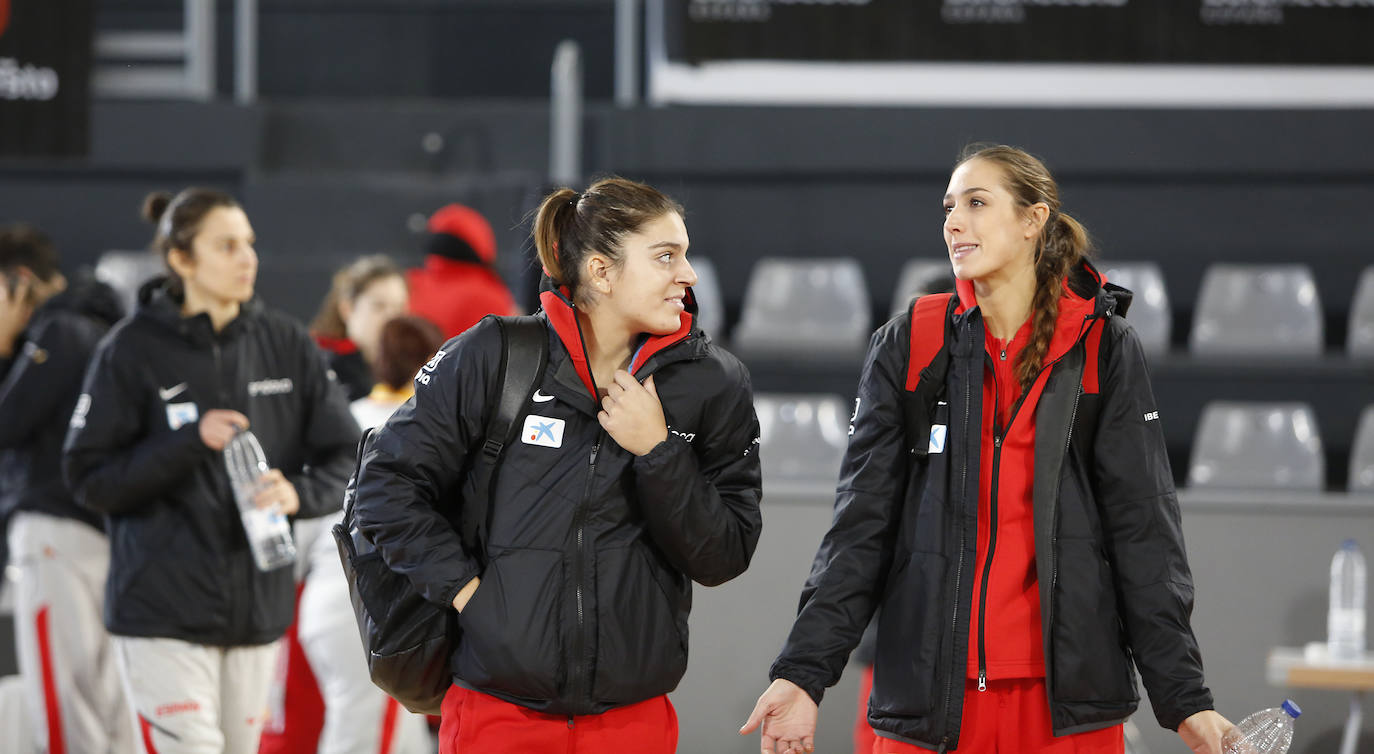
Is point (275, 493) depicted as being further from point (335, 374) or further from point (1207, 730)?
point (1207, 730)

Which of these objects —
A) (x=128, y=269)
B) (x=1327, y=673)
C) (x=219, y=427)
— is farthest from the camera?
(x=128, y=269)

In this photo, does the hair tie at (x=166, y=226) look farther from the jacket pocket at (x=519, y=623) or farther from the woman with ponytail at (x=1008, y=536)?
the woman with ponytail at (x=1008, y=536)

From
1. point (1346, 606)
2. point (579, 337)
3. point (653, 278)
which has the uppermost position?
point (653, 278)

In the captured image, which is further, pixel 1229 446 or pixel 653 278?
pixel 1229 446

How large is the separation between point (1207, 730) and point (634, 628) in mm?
994

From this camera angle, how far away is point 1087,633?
8.53 feet

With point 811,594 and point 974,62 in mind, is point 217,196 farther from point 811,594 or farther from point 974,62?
point 974,62

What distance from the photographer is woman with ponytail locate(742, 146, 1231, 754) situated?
2594 mm

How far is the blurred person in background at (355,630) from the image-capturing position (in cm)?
480

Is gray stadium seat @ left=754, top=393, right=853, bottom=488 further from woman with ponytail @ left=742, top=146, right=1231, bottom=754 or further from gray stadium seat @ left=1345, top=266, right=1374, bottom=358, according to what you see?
woman with ponytail @ left=742, top=146, right=1231, bottom=754

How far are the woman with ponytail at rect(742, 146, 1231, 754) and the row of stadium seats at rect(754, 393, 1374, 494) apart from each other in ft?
11.2

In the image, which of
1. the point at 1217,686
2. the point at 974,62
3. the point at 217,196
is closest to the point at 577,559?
the point at 217,196

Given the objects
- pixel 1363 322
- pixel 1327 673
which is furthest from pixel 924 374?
pixel 1363 322

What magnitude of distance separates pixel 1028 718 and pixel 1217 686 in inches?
111
